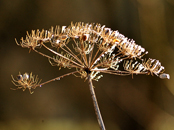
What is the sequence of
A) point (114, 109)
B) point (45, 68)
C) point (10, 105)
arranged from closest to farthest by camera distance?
point (10, 105) < point (45, 68) < point (114, 109)

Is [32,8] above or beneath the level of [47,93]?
above

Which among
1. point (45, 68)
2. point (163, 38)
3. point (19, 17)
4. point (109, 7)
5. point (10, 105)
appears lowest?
point (10, 105)

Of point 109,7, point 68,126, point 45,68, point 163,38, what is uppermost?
point 109,7

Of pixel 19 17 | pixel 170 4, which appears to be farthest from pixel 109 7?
pixel 19 17

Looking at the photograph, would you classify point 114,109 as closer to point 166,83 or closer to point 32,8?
point 166,83

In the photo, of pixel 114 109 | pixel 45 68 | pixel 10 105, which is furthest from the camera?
pixel 114 109

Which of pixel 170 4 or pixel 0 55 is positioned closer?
pixel 0 55

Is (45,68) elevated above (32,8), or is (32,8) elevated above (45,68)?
(32,8)

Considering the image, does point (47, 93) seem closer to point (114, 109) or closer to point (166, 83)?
point (114, 109)

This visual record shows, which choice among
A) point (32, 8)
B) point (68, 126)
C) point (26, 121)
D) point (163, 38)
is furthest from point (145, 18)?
point (26, 121)
